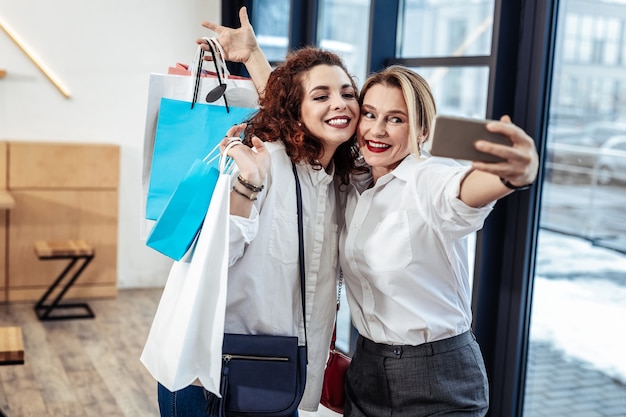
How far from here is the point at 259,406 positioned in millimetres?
1738

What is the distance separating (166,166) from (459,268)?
871mm

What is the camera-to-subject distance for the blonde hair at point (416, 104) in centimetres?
184

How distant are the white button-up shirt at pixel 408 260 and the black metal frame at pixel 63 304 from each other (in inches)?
152

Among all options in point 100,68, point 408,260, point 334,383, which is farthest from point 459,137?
point 100,68

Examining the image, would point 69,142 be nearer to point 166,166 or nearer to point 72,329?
point 72,329

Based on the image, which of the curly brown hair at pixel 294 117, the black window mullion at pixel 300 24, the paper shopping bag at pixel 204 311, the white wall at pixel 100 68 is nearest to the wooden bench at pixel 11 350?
the paper shopping bag at pixel 204 311

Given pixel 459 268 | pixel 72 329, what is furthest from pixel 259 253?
pixel 72 329

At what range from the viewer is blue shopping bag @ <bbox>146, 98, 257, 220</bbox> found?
7.17 feet

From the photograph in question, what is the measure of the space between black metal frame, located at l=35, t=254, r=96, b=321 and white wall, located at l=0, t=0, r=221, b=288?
63 cm

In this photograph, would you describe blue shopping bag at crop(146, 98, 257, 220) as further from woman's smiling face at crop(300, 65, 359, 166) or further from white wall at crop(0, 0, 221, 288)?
white wall at crop(0, 0, 221, 288)

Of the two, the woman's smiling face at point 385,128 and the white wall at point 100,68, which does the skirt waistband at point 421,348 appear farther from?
the white wall at point 100,68

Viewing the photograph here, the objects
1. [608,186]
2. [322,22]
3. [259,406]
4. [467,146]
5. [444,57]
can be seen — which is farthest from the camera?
[322,22]

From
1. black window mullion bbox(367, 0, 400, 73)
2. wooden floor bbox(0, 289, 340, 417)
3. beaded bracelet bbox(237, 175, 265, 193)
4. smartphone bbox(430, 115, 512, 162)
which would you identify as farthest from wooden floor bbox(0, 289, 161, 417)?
smartphone bbox(430, 115, 512, 162)

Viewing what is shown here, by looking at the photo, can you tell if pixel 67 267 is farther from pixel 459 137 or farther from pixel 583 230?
pixel 459 137
